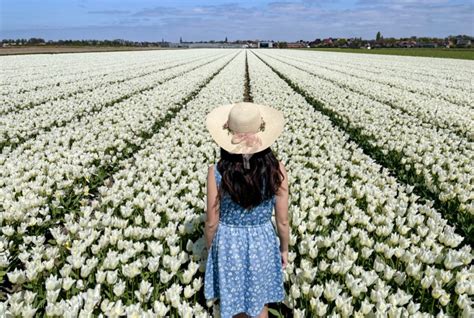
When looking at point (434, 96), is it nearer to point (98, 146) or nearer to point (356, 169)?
point (356, 169)

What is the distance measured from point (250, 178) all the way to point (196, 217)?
2218 millimetres

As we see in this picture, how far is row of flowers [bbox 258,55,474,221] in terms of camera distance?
6531 millimetres

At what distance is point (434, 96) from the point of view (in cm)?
1816

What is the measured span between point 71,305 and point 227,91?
49.9 ft

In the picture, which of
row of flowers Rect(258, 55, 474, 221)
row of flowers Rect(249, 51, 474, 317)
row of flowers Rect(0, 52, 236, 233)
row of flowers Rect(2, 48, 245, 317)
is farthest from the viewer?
row of flowers Rect(258, 55, 474, 221)

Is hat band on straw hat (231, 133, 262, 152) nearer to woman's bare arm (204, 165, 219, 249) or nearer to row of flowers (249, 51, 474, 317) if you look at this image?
woman's bare arm (204, 165, 219, 249)

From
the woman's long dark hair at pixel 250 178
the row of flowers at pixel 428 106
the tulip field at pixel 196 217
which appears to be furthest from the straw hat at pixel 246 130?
the row of flowers at pixel 428 106

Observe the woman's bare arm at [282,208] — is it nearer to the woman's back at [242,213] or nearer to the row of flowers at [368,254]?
the woman's back at [242,213]

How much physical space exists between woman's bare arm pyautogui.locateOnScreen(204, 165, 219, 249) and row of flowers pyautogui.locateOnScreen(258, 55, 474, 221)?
402cm

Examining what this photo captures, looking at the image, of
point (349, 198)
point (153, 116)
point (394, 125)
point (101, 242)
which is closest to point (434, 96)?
point (394, 125)

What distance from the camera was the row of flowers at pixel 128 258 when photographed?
3.37m

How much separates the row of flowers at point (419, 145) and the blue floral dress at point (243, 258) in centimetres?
372

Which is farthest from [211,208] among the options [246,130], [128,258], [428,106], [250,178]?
[428,106]

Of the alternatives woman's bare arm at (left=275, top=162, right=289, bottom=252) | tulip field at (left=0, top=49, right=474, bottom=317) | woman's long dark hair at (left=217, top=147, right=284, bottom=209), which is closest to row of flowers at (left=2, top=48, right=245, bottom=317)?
tulip field at (left=0, top=49, right=474, bottom=317)
